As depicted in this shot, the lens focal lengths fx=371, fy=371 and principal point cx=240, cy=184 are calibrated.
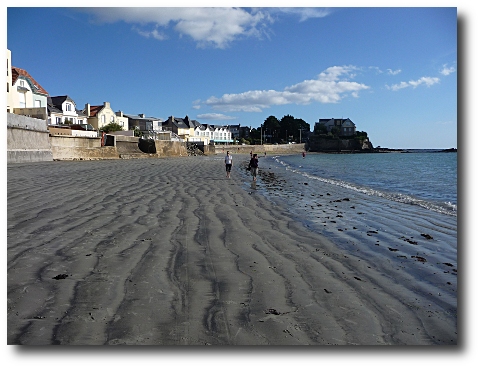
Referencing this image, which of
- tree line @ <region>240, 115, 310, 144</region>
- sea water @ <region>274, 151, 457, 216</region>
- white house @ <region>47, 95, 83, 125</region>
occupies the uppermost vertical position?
tree line @ <region>240, 115, 310, 144</region>

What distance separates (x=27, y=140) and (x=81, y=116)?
3929 centimetres

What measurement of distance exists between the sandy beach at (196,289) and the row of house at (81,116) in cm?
654

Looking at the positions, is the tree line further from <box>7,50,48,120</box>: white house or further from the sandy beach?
the sandy beach

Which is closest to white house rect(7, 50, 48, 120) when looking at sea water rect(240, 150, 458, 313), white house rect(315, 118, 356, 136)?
sea water rect(240, 150, 458, 313)

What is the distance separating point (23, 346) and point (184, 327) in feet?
3.66

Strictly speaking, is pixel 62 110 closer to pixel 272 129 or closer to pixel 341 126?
pixel 272 129

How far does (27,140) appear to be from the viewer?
24.8 metres

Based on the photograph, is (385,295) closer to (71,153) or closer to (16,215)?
(16,215)

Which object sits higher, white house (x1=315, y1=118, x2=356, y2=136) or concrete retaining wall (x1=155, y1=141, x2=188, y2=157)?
white house (x1=315, y1=118, x2=356, y2=136)

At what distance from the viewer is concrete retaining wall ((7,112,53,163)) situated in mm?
22031

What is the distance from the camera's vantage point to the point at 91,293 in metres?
3.54

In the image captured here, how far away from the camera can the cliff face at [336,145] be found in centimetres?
13188

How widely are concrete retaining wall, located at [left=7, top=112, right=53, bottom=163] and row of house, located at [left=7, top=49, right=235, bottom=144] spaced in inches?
76.1

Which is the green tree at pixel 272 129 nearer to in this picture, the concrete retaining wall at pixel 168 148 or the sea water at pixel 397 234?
the concrete retaining wall at pixel 168 148
